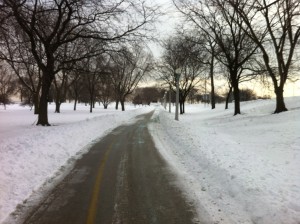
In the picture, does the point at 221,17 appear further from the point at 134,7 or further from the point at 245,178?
the point at 245,178

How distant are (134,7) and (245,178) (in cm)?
1497

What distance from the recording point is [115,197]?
7570 millimetres

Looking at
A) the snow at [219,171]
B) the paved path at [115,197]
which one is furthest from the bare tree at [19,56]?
the paved path at [115,197]

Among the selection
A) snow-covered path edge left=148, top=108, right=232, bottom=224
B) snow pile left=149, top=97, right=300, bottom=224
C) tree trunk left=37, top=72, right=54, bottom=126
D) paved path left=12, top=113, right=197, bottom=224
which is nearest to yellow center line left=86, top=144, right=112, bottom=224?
paved path left=12, top=113, right=197, bottom=224

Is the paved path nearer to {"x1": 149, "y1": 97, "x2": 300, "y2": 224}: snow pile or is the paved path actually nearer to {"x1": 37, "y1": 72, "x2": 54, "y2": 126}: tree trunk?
{"x1": 149, "y1": 97, "x2": 300, "y2": 224}: snow pile

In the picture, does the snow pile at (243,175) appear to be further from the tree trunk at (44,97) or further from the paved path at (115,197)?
the tree trunk at (44,97)

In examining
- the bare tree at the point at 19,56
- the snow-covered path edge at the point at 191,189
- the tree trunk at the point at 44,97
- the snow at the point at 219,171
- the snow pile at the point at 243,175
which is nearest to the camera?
the snow-covered path edge at the point at 191,189

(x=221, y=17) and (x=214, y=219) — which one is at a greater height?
(x=221, y=17)

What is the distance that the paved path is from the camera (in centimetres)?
636

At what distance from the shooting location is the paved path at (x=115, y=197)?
6.36 m

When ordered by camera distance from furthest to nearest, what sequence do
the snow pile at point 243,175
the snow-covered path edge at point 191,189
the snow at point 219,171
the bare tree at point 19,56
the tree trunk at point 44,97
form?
the tree trunk at point 44,97, the bare tree at point 19,56, the snow at point 219,171, the snow pile at point 243,175, the snow-covered path edge at point 191,189

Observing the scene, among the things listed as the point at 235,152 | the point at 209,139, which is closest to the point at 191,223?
the point at 235,152

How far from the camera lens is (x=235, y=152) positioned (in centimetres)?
1200

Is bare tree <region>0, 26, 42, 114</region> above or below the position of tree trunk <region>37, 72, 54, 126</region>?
above
